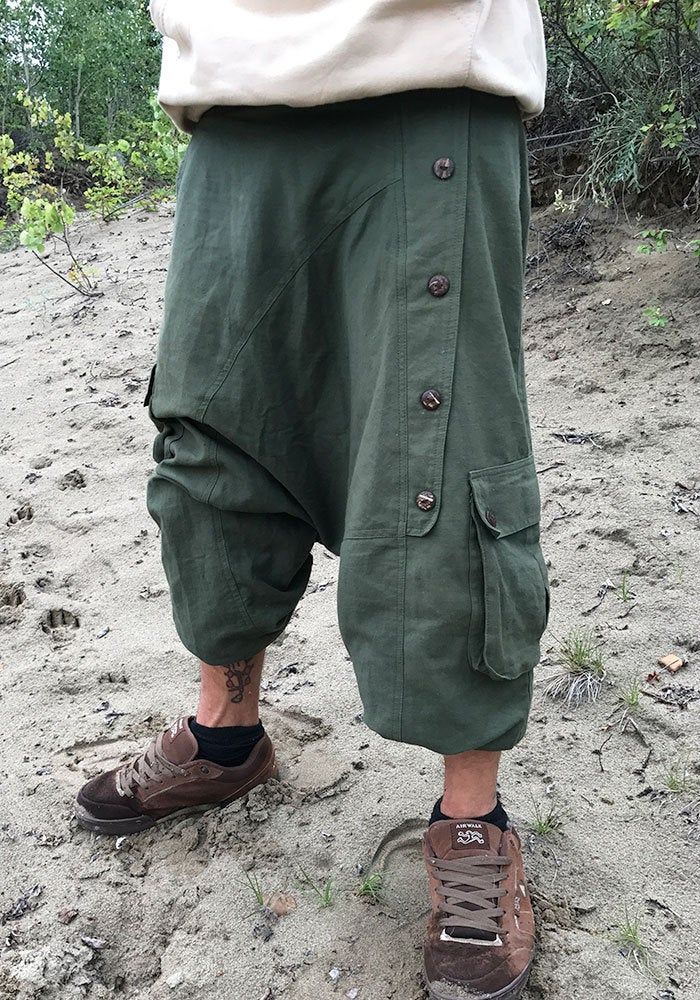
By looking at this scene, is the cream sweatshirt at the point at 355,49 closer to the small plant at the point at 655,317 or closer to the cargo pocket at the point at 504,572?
the cargo pocket at the point at 504,572

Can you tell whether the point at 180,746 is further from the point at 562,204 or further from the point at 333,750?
the point at 562,204

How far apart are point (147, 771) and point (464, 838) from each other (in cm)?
64

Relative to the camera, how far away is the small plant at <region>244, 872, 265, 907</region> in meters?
1.70

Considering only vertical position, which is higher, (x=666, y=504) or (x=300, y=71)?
(x=300, y=71)

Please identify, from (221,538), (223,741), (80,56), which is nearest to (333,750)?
(223,741)

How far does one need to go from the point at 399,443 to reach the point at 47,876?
1.07m

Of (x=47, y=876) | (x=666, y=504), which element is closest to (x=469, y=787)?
(x=47, y=876)

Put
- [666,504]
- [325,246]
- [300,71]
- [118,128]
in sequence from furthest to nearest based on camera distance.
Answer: [118,128] → [666,504] → [325,246] → [300,71]

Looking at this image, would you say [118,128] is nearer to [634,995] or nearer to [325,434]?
[325,434]

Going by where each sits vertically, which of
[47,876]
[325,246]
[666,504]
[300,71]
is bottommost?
[47,876]

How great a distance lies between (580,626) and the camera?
2379 millimetres

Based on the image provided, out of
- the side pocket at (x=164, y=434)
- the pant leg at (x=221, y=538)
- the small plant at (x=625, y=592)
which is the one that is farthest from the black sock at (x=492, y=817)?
the small plant at (x=625, y=592)

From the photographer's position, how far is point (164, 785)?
1854 mm

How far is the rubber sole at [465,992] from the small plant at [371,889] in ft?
0.70
